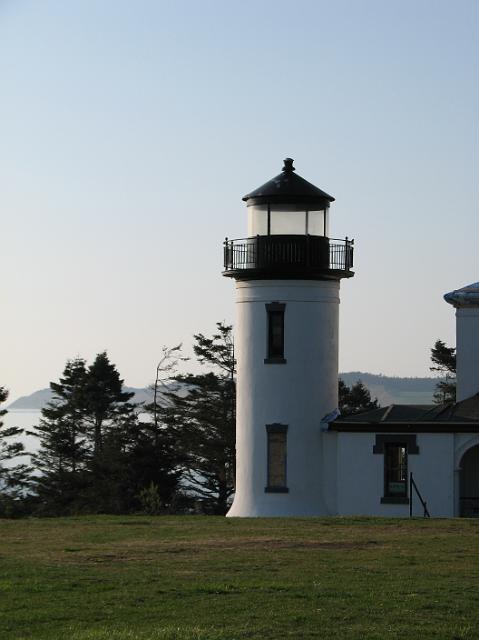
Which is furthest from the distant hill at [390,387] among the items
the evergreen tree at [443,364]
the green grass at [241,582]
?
the green grass at [241,582]

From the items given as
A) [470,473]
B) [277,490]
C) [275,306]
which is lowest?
[277,490]

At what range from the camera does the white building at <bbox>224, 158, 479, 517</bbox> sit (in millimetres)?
31859

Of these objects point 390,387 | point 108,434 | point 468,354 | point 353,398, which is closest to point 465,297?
point 468,354

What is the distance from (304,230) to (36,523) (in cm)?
1013

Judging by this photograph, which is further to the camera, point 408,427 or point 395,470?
point 395,470

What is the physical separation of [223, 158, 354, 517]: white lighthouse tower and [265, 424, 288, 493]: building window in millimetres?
24

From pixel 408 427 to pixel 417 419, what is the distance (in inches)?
14.1

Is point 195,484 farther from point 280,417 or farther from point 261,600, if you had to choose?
point 261,600

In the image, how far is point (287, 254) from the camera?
33000 mm

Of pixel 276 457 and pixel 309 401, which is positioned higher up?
pixel 309 401

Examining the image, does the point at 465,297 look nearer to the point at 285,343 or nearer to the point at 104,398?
the point at 285,343

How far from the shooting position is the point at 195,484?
5453 centimetres

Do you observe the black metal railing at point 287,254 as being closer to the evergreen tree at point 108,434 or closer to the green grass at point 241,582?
the green grass at point 241,582

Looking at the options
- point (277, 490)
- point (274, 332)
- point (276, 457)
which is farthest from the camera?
point (274, 332)
